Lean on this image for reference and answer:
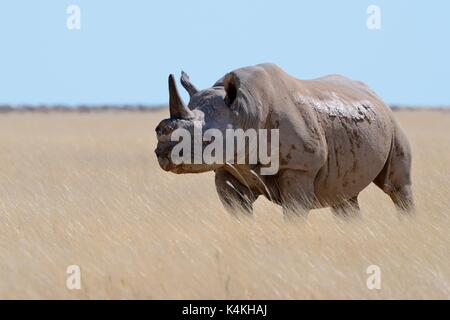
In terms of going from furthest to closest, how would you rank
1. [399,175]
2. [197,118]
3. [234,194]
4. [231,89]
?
[399,175]
[234,194]
[231,89]
[197,118]

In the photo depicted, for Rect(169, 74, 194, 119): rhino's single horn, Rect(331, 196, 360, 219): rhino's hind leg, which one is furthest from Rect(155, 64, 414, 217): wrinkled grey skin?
Rect(331, 196, 360, 219): rhino's hind leg

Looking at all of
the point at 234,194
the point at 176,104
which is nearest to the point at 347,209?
the point at 234,194

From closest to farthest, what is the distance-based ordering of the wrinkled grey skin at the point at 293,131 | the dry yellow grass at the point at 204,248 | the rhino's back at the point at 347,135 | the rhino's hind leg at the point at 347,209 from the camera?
the dry yellow grass at the point at 204,248 < the wrinkled grey skin at the point at 293,131 < the rhino's back at the point at 347,135 < the rhino's hind leg at the point at 347,209

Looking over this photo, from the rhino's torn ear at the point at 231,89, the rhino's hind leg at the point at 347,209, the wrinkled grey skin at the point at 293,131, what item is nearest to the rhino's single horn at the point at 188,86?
the wrinkled grey skin at the point at 293,131

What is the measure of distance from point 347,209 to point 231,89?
259 centimetres

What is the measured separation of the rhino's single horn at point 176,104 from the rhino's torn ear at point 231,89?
1.58 feet

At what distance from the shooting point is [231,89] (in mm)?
8477

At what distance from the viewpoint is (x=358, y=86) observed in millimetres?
10562

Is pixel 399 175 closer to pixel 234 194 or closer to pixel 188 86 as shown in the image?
pixel 234 194

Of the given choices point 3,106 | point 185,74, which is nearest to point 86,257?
point 185,74

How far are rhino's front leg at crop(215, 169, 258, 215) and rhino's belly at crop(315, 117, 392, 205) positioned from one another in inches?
27.1

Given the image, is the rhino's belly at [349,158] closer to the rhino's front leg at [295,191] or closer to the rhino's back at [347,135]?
the rhino's back at [347,135]

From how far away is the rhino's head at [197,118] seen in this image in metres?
8.02

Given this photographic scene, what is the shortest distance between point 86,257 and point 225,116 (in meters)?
1.93
